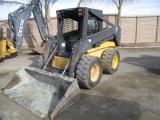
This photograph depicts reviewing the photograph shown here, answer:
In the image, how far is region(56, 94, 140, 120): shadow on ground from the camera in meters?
3.54

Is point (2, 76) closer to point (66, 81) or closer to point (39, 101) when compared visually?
point (39, 101)

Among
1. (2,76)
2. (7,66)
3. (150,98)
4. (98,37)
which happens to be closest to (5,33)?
(7,66)

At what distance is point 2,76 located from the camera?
6.30m

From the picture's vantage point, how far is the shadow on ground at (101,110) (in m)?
3.54

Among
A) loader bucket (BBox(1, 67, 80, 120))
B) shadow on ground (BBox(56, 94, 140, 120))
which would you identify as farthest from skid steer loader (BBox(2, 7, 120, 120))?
shadow on ground (BBox(56, 94, 140, 120))

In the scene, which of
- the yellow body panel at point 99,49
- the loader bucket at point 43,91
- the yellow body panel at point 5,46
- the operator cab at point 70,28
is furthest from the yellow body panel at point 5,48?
the yellow body panel at point 99,49

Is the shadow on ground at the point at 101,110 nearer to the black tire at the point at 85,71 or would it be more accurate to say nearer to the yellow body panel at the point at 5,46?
the black tire at the point at 85,71

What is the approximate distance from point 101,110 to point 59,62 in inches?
83.5

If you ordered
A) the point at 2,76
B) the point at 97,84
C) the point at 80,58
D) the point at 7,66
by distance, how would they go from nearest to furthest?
the point at 80,58 → the point at 97,84 → the point at 2,76 → the point at 7,66

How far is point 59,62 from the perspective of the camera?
5281 millimetres

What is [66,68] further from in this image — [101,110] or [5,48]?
[5,48]

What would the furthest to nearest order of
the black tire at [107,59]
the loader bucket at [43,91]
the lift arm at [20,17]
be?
the lift arm at [20,17] < the black tire at [107,59] < the loader bucket at [43,91]

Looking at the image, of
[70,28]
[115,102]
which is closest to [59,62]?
[70,28]

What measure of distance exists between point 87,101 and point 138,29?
33.6 feet
